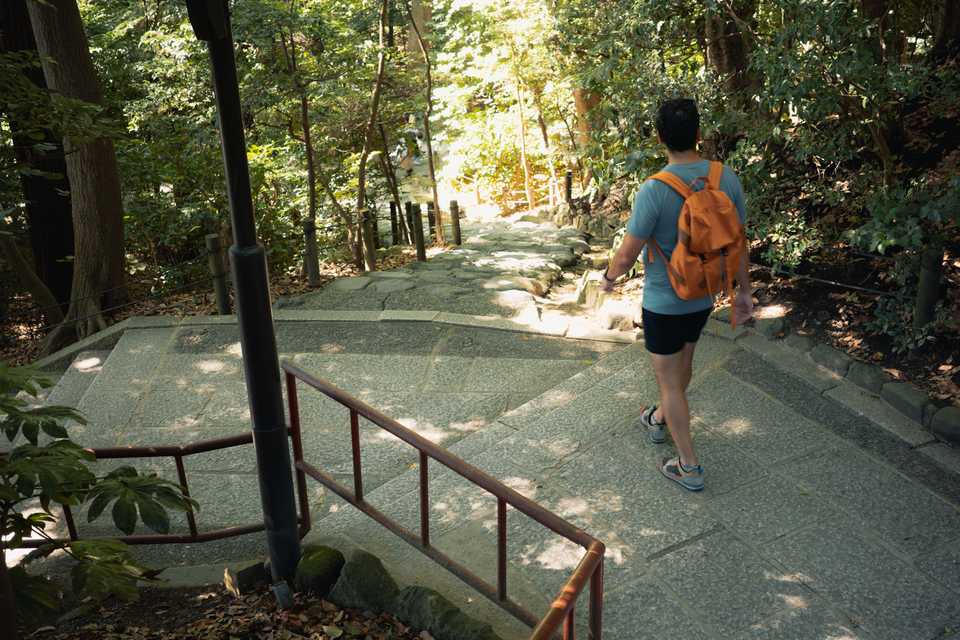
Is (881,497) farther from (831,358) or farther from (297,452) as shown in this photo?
(297,452)

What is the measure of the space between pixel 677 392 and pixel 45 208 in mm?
8515

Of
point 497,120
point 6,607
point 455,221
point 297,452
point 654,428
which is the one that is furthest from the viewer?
point 497,120

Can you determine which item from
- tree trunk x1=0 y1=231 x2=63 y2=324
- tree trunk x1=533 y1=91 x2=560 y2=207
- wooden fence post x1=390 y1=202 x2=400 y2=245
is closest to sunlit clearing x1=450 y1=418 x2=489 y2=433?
tree trunk x1=0 y1=231 x2=63 y2=324

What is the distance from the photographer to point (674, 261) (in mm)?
3729

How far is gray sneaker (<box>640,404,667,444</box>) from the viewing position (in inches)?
184

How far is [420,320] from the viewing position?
24.5 feet

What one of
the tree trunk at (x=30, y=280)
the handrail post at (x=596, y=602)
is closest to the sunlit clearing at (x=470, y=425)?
the handrail post at (x=596, y=602)

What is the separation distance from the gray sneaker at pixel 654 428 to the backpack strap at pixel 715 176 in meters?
1.54

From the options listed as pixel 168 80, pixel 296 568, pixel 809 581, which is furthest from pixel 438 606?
pixel 168 80

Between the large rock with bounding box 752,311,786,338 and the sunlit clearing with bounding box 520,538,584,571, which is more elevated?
the large rock with bounding box 752,311,786,338

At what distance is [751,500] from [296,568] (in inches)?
90.6

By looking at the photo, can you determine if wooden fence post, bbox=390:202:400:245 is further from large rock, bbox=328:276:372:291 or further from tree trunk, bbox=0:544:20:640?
tree trunk, bbox=0:544:20:640

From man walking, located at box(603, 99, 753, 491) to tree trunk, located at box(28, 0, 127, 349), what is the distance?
6.25m

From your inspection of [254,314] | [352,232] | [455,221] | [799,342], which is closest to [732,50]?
[799,342]
